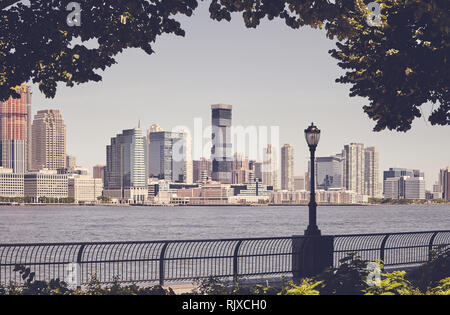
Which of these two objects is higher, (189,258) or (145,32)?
(145,32)

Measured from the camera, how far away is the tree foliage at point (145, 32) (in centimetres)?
1600

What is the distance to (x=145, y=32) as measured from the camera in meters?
16.9

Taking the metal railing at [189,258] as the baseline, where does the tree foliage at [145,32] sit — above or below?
above

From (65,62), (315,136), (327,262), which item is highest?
(65,62)

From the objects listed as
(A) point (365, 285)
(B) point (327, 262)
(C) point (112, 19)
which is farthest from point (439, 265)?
(C) point (112, 19)

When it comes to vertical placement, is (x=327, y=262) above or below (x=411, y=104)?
below

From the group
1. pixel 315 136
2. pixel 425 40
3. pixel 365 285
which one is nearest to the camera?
pixel 365 285

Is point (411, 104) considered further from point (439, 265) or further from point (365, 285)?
point (365, 285)

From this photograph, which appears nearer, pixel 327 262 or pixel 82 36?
pixel 82 36

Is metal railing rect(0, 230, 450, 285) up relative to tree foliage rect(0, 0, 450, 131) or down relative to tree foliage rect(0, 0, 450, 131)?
down

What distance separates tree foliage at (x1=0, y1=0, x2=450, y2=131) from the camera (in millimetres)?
16000

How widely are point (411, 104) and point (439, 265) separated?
22.6ft
